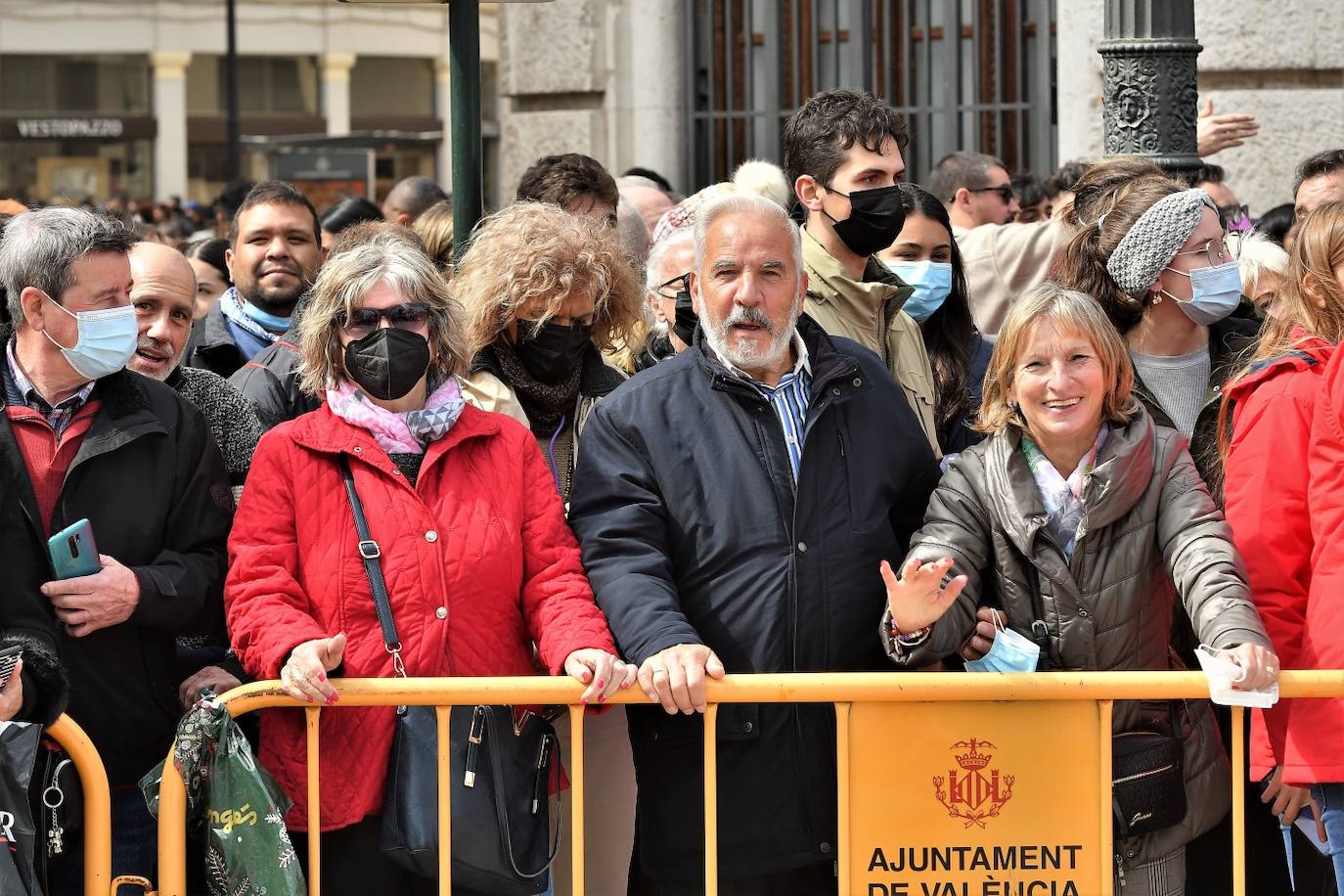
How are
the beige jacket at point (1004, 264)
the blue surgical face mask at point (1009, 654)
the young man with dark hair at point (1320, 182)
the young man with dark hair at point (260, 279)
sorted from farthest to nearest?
1. the beige jacket at point (1004, 264)
2. the young man with dark hair at point (1320, 182)
3. the young man with dark hair at point (260, 279)
4. the blue surgical face mask at point (1009, 654)

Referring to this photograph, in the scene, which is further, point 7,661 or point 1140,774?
point 1140,774

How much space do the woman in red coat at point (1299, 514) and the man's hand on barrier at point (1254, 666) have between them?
0.23m

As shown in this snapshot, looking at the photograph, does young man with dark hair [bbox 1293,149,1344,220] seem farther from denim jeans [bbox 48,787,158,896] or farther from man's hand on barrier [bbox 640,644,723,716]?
denim jeans [bbox 48,787,158,896]

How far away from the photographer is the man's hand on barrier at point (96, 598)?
11.7 feet

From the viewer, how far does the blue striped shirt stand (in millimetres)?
3854

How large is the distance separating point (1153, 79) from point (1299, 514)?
6.83ft

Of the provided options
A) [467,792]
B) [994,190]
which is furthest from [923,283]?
[994,190]

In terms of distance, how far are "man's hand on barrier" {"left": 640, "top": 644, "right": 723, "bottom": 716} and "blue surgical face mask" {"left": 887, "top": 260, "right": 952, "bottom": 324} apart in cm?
196

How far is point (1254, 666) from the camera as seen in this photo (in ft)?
11.1

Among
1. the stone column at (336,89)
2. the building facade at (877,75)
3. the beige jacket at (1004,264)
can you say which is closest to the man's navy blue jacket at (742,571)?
the beige jacket at (1004,264)

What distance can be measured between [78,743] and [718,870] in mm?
1329

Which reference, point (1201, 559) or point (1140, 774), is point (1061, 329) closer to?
point (1201, 559)

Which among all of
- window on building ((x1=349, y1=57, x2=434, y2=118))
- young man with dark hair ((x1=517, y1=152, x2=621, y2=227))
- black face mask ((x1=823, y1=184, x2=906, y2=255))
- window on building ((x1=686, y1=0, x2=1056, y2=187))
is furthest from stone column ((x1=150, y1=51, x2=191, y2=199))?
black face mask ((x1=823, y1=184, x2=906, y2=255))

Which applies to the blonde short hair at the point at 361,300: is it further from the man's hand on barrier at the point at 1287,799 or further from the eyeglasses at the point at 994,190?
the eyeglasses at the point at 994,190
